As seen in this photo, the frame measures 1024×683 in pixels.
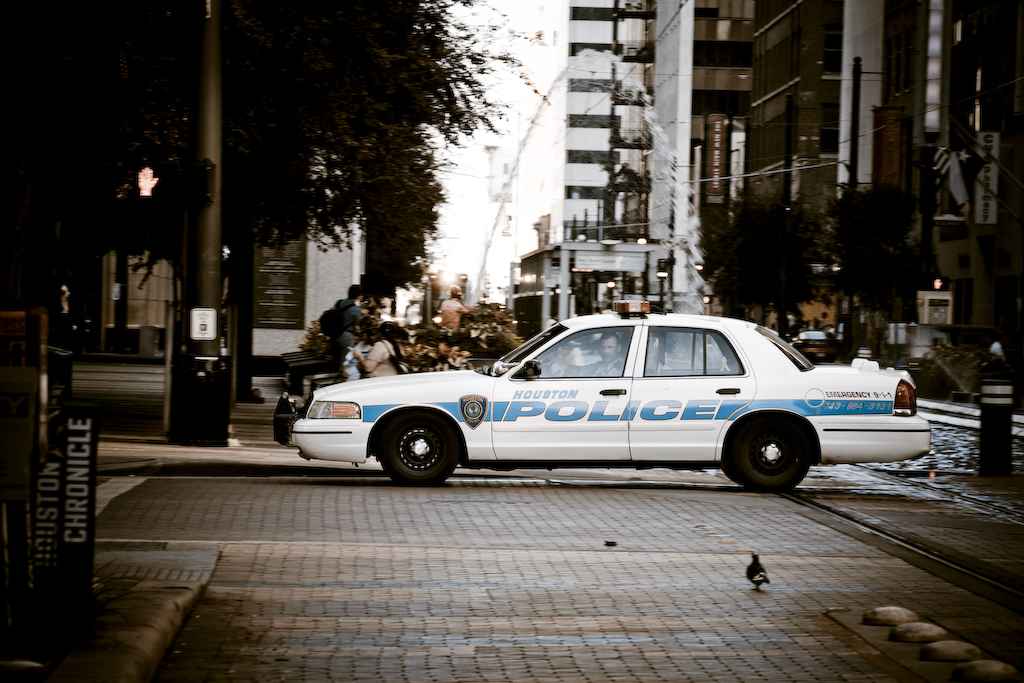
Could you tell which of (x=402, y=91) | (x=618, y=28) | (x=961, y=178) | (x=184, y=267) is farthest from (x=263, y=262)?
(x=618, y=28)

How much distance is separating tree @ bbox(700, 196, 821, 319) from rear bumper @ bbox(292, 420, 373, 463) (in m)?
51.6

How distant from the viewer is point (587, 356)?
1359 centimetres

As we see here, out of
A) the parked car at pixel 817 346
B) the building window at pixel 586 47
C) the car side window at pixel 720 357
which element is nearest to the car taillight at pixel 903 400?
the car side window at pixel 720 357

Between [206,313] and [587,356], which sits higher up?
[206,313]

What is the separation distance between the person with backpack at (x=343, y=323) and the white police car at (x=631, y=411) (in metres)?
9.78

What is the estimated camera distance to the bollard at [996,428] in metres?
15.7

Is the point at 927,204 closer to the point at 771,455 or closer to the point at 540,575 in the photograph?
the point at 771,455

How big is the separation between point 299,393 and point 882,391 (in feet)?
37.9

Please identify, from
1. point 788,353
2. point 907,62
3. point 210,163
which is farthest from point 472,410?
point 907,62

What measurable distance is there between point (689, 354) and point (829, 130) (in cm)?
7378

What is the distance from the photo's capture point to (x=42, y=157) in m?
14.4

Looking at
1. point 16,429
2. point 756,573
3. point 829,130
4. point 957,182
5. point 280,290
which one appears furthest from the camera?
point 829,130

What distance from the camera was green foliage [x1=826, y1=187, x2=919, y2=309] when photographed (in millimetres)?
54219

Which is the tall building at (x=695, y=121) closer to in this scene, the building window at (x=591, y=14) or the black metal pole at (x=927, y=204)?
the building window at (x=591, y=14)
